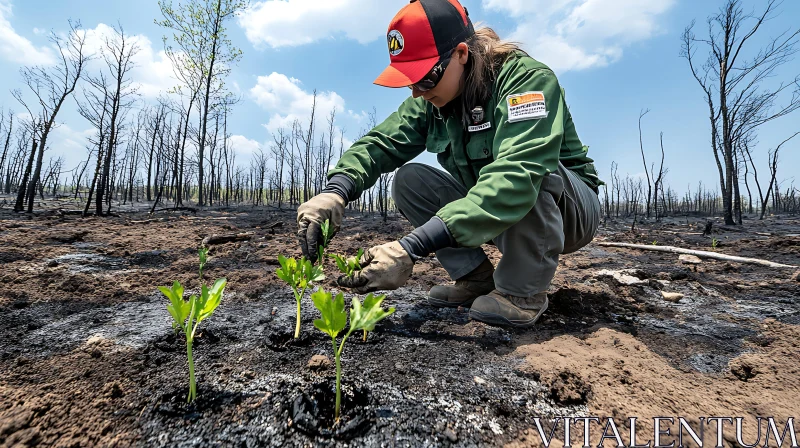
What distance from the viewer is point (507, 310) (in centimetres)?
173

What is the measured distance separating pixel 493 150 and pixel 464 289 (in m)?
0.85

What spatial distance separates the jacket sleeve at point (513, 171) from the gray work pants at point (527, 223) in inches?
8.9

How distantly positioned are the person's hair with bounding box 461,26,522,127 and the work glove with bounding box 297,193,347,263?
31.7 inches

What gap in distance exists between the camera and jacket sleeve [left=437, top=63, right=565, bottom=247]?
54.2 inches

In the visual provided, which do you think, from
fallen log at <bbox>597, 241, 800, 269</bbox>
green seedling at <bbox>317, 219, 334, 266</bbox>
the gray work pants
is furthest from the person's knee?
fallen log at <bbox>597, 241, 800, 269</bbox>

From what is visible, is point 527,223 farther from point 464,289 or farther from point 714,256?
point 714,256

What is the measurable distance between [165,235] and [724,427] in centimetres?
547

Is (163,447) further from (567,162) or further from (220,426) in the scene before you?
(567,162)

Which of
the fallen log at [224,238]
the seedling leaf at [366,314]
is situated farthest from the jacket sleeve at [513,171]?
the fallen log at [224,238]

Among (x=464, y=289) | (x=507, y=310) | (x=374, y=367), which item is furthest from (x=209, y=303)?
(x=464, y=289)

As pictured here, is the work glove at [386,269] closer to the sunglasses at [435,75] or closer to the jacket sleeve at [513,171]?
the jacket sleeve at [513,171]

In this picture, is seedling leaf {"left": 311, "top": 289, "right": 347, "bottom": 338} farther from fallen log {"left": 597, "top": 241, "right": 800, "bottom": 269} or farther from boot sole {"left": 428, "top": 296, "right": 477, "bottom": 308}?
fallen log {"left": 597, "top": 241, "right": 800, "bottom": 269}

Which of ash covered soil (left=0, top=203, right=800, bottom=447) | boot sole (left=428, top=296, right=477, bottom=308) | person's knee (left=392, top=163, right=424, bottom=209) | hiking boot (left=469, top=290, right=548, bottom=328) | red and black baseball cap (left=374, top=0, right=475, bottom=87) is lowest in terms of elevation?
ash covered soil (left=0, top=203, right=800, bottom=447)

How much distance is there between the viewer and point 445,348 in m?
1.47
